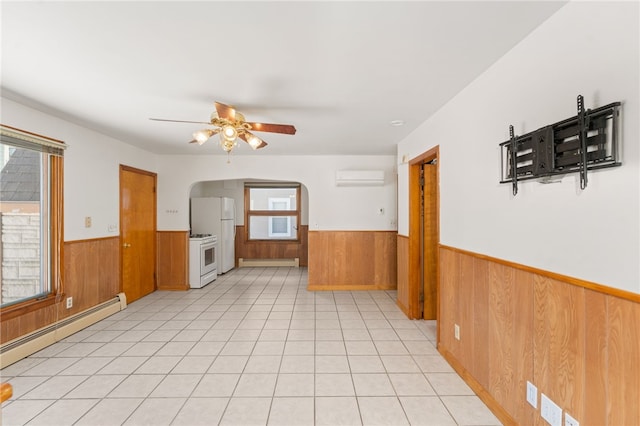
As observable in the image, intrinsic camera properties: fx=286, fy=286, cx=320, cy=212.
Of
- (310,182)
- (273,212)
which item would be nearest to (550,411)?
(310,182)

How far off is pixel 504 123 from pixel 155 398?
3.13 m

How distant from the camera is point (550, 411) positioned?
1.49 metres

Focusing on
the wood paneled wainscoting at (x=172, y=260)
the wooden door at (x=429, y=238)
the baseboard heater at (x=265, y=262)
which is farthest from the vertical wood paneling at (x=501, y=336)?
the baseboard heater at (x=265, y=262)

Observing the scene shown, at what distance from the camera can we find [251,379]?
236 centimetres

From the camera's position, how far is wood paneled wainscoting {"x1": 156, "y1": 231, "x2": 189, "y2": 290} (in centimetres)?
513

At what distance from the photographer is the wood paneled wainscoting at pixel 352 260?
5078mm

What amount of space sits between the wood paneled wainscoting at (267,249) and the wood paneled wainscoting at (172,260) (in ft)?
7.61

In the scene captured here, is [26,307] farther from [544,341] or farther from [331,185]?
[544,341]

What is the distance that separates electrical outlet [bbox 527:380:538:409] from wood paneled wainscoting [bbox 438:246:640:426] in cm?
3

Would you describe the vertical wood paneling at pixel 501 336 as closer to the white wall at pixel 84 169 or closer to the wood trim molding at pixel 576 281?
the wood trim molding at pixel 576 281

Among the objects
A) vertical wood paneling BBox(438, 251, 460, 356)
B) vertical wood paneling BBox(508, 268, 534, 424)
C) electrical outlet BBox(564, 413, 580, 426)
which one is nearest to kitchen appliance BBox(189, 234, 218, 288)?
vertical wood paneling BBox(438, 251, 460, 356)

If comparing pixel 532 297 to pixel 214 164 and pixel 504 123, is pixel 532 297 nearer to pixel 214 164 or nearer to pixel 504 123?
pixel 504 123

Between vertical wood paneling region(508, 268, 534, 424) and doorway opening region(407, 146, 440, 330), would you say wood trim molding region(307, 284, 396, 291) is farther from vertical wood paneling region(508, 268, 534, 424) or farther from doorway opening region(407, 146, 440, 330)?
vertical wood paneling region(508, 268, 534, 424)

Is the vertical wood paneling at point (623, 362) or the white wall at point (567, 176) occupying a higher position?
the white wall at point (567, 176)
